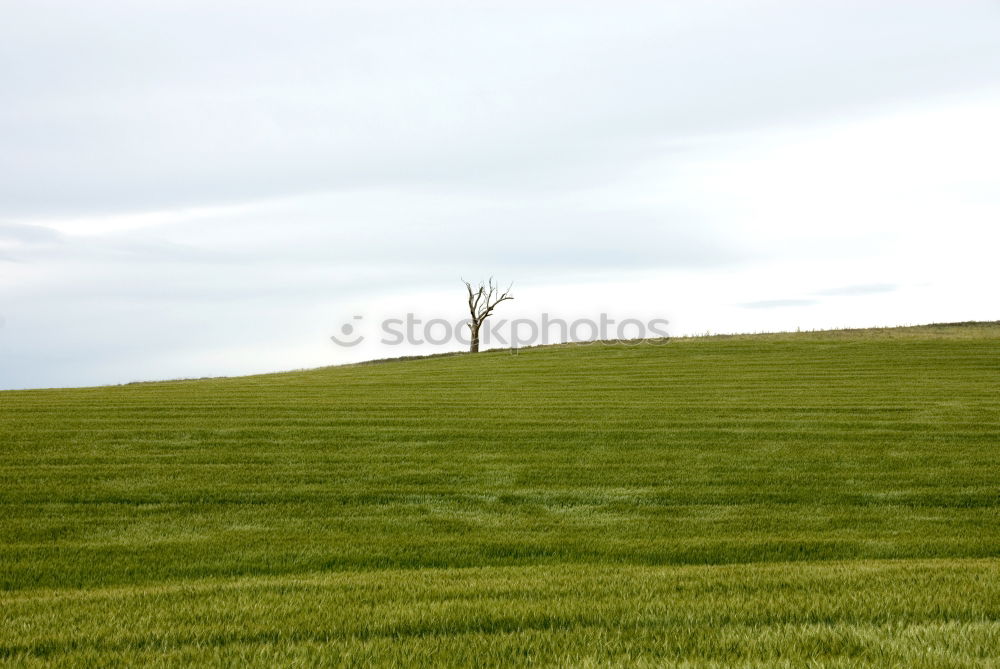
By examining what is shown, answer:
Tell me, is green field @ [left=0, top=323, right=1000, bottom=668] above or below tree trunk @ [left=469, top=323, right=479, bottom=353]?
below

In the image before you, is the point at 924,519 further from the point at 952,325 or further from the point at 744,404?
the point at 952,325

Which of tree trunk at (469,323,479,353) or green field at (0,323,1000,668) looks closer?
green field at (0,323,1000,668)

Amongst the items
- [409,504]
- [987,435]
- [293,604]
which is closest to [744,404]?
[987,435]

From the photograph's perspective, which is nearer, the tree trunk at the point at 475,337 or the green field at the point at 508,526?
the green field at the point at 508,526

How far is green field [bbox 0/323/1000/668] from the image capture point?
17.9 ft

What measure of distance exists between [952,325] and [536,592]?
138 feet

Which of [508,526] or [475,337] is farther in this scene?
[475,337]

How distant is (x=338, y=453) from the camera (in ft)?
47.9

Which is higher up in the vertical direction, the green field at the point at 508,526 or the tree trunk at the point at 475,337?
the tree trunk at the point at 475,337

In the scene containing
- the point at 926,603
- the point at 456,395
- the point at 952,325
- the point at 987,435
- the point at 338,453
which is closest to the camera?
the point at 926,603

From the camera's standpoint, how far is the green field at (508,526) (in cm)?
547

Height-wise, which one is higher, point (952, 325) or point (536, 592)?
point (952, 325)

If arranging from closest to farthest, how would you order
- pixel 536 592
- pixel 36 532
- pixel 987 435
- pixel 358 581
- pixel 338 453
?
pixel 536 592, pixel 358 581, pixel 36 532, pixel 338 453, pixel 987 435

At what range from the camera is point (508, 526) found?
34.3ft
